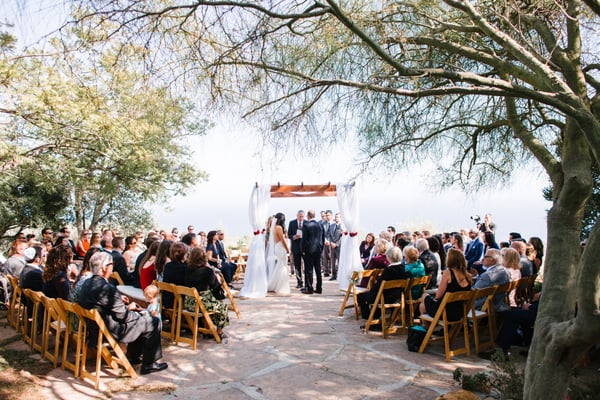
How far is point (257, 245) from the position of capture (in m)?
9.96

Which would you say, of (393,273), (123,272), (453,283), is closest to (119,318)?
(123,272)

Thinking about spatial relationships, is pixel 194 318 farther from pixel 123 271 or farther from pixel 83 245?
pixel 83 245

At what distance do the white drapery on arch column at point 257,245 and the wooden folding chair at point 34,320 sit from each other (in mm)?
4286

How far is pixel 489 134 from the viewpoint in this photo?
5.39m

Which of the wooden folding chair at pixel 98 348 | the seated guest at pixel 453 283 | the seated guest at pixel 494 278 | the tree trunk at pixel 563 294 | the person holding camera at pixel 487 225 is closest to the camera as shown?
the tree trunk at pixel 563 294

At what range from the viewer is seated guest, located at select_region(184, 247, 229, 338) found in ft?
19.7

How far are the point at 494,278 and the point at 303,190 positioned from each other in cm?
559

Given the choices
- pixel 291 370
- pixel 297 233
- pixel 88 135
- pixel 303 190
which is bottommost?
→ pixel 291 370

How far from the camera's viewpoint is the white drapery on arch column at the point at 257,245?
9875mm

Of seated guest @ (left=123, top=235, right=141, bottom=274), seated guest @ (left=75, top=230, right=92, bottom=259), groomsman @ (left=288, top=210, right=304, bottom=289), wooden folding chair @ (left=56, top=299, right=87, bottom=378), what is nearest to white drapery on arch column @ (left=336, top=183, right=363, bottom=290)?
groomsman @ (left=288, top=210, right=304, bottom=289)

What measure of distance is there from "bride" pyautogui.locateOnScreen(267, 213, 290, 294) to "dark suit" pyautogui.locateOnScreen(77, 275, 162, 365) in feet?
17.4

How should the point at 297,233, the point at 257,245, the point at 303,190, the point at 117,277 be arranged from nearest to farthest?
1. the point at 117,277
2. the point at 257,245
3. the point at 297,233
4. the point at 303,190

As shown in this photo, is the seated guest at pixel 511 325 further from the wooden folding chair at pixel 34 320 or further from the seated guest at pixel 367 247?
the seated guest at pixel 367 247

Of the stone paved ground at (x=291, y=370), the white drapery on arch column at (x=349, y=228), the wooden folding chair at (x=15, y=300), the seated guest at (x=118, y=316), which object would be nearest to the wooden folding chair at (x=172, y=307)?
the stone paved ground at (x=291, y=370)
